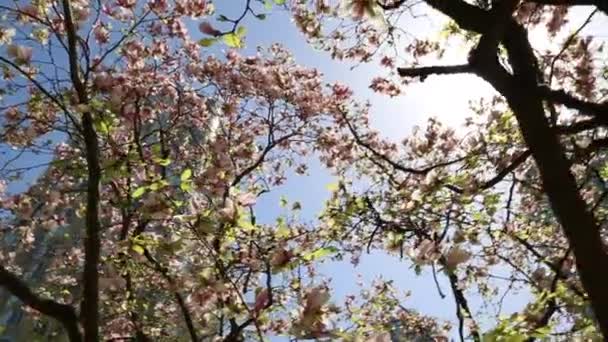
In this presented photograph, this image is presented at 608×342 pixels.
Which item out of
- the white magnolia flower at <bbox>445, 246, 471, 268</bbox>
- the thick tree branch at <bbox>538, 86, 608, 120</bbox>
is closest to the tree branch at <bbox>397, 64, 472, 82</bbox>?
the thick tree branch at <bbox>538, 86, 608, 120</bbox>

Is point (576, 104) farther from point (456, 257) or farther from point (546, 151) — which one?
point (456, 257)

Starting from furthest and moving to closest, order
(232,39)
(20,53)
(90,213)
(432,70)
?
(20,53) < (90,213) < (432,70) < (232,39)

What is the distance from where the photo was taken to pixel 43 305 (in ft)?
8.80

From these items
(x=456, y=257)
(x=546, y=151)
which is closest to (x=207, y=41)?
(x=546, y=151)

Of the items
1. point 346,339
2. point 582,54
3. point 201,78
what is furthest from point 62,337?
point 201,78

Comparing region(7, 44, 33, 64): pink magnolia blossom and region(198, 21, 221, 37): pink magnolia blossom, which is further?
region(7, 44, 33, 64): pink magnolia blossom

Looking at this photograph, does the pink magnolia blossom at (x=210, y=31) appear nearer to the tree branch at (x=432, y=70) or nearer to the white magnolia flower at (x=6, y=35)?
the tree branch at (x=432, y=70)

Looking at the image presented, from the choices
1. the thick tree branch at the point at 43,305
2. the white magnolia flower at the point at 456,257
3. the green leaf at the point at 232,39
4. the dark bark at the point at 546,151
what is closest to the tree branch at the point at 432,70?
the dark bark at the point at 546,151

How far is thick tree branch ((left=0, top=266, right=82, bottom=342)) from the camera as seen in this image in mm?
2654

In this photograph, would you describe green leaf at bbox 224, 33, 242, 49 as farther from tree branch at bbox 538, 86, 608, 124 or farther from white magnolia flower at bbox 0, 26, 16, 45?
white magnolia flower at bbox 0, 26, 16, 45

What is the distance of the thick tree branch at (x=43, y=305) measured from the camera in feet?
8.71

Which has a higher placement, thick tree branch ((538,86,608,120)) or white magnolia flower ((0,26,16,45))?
white magnolia flower ((0,26,16,45))

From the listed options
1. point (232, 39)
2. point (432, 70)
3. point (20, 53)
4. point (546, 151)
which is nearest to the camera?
point (546, 151)

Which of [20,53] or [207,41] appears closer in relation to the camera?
[207,41]
